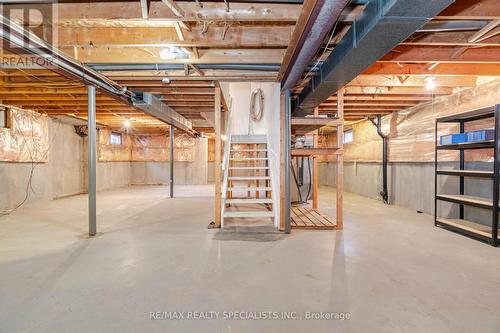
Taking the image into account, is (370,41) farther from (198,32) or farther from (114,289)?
(114,289)

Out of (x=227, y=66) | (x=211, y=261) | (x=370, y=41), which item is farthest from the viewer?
(x=227, y=66)

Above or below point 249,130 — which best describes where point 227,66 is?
above

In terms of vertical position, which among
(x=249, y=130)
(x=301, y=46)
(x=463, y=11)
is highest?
(x=463, y=11)

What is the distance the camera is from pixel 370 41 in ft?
6.23

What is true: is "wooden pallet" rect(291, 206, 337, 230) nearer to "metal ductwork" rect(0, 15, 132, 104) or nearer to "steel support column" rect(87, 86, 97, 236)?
"steel support column" rect(87, 86, 97, 236)

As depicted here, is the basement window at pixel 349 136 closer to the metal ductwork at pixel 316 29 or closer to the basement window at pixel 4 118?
the metal ductwork at pixel 316 29

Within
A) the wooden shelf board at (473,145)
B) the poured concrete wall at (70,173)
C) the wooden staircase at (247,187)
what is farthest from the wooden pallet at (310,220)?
the poured concrete wall at (70,173)

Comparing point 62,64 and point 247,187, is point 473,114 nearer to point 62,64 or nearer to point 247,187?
point 247,187

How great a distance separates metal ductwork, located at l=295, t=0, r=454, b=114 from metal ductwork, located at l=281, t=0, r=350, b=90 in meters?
0.22

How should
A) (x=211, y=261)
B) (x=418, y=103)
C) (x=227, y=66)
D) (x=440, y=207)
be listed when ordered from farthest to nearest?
(x=418, y=103) → (x=440, y=207) → (x=227, y=66) → (x=211, y=261)

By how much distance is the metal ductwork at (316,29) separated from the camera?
1.64 m

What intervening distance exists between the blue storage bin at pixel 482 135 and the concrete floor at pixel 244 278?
4.23ft

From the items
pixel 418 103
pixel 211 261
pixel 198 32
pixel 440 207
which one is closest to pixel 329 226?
pixel 211 261

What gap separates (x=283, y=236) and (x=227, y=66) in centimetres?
233
